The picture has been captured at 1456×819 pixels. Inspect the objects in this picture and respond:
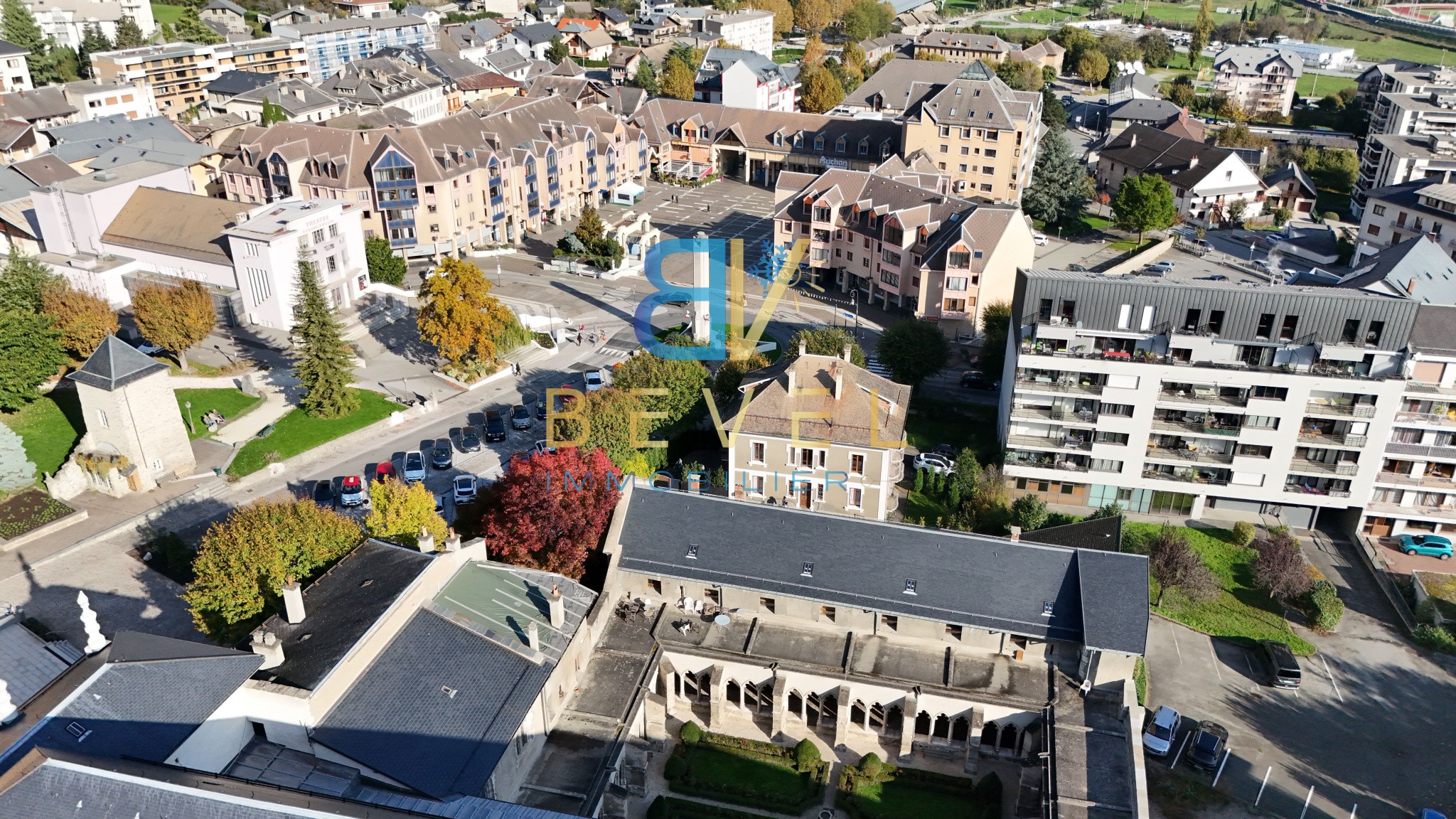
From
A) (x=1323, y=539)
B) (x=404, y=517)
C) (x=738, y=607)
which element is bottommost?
(x=1323, y=539)

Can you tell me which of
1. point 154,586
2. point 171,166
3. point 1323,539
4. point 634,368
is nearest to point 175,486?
point 154,586

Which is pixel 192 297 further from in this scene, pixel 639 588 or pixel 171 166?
pixel 639 588

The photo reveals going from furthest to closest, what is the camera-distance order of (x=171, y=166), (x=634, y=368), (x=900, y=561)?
(x=171, y=166) < (x=634, y=368) < (x=900, y=561)

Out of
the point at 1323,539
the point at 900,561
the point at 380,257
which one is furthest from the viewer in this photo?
the point at 380,257

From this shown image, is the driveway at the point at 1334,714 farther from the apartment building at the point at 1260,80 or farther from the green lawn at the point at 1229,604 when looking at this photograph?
the apartment building at the point at 1260,80

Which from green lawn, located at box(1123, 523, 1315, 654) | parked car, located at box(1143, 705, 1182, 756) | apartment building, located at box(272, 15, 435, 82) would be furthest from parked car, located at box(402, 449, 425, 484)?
apartment building, located at box(272, 15, 435, 82)

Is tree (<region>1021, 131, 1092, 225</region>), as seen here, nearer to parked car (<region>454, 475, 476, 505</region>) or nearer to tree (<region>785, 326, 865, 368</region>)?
tree (<region>785, 326, 865, 368</region>)

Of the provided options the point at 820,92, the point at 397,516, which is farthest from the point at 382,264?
the point at 820,92
